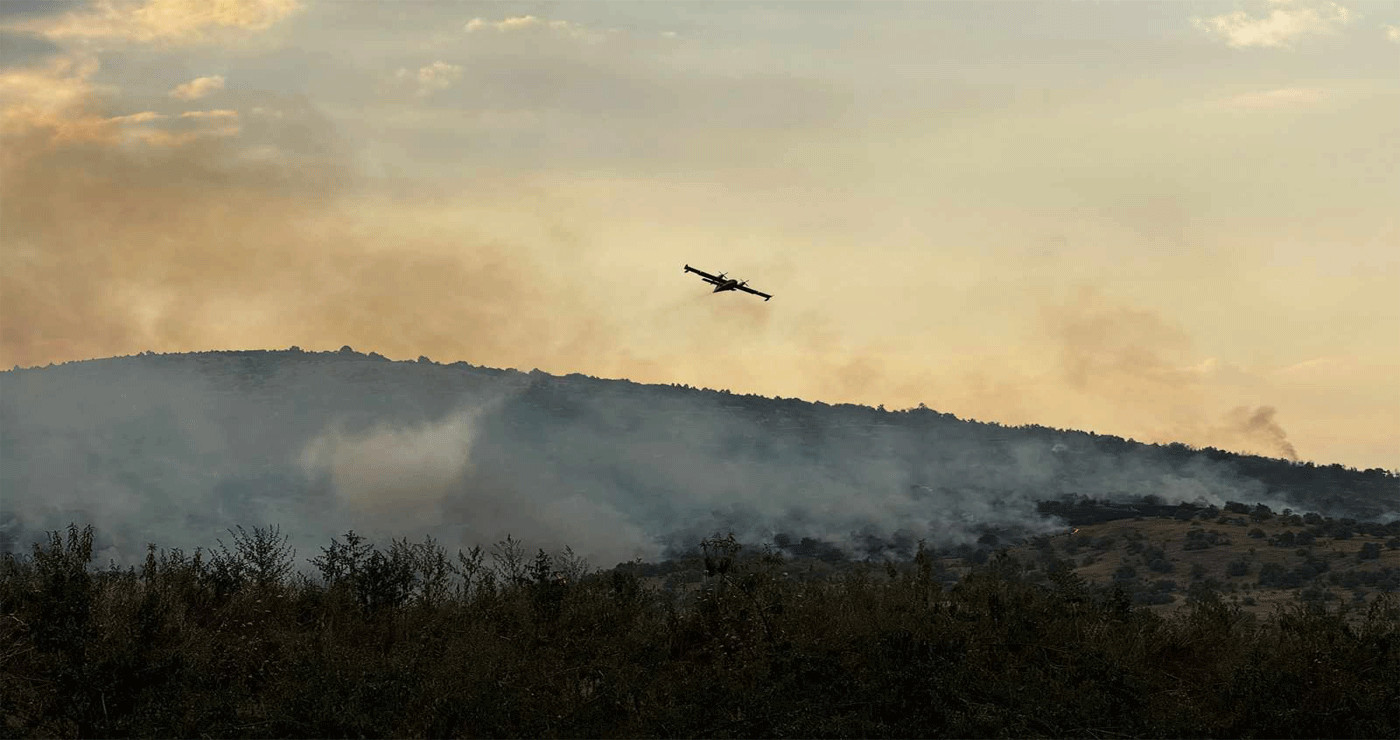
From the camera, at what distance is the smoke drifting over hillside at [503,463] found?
87.1 meters

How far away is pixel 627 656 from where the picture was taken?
→ 62.0ft

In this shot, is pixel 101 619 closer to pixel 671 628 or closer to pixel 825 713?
pixel 671 628

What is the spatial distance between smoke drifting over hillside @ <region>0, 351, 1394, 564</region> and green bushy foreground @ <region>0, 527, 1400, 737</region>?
55.7 m

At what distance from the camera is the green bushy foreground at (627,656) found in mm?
16844

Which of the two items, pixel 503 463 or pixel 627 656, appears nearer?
pixel 627 656

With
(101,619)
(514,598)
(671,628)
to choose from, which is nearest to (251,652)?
(101,619)

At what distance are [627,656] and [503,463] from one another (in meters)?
80.5

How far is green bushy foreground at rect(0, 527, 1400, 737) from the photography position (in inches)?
663

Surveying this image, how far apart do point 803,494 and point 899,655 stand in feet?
266

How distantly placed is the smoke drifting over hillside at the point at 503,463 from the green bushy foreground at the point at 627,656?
55743 millimetres

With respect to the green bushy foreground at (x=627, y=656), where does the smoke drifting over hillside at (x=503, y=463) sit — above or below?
above

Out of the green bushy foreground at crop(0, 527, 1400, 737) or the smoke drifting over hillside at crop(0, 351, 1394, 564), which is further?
the smoke drifting over hillside at crop(0, 351, 1394, 564)

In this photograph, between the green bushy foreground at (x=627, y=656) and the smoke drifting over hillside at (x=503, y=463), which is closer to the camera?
the green bushy foreground at (x=627, y=656)

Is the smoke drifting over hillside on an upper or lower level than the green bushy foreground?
upper
